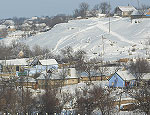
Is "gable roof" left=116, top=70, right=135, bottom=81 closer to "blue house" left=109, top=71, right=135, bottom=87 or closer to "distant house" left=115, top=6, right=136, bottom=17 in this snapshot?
"blue house" left=109, top=71, right=135, bottom=87

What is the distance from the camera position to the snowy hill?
3872cm

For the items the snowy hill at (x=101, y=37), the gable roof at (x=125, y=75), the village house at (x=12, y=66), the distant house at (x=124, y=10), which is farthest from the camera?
the distant house at (x=124, y=10)

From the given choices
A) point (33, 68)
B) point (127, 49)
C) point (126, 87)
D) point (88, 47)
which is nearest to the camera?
point (126, 87)

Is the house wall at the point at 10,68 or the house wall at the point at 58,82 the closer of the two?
the house wall at the point at 58,82

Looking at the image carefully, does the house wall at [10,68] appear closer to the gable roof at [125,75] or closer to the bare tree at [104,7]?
the gable roof at [125,75]

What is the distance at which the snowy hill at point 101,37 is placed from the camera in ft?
127

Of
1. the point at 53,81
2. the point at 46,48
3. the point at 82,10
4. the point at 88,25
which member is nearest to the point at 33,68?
the point at 53,81

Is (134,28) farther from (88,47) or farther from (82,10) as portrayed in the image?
(82,10)

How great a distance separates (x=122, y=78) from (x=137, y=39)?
67.2 ft

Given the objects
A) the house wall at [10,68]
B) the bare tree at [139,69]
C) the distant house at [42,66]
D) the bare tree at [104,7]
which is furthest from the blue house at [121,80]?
the bare tree at [104,7]

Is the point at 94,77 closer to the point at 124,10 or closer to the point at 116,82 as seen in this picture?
the point at 116,82

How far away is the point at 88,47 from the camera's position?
137 ft

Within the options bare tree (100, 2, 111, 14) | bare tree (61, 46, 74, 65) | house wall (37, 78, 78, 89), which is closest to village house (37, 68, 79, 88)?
house wall (37, 78, 78, 89)

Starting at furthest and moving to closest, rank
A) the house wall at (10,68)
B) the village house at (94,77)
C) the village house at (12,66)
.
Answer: the village house at (12,66) < the house wall at (10,68) < the village house at (94,77)
